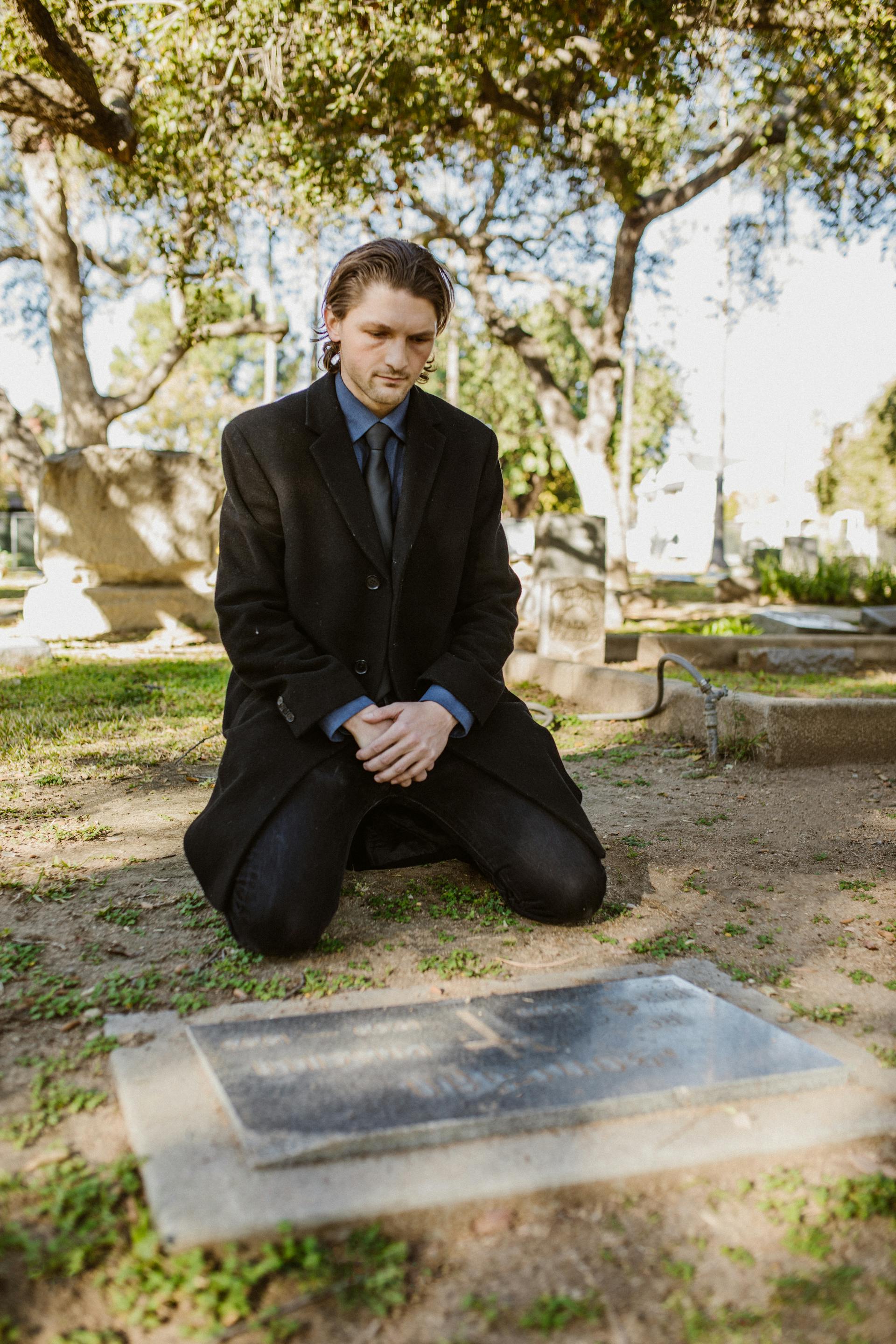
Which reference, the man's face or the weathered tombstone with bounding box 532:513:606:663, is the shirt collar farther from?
the weathered tombstone with bounding box 532:513:606:663

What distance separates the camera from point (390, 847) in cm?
319

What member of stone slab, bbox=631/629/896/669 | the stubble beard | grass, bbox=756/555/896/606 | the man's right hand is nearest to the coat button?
the man's right hand

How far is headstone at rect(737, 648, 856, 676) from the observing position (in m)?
8.54

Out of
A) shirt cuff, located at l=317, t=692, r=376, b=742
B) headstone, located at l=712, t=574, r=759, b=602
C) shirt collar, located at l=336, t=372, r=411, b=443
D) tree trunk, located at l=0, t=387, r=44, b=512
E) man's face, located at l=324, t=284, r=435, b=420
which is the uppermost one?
tree trunk, located at l=0, t=387, r=44, b=512

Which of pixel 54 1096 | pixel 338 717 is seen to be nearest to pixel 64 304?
pixel 338 717

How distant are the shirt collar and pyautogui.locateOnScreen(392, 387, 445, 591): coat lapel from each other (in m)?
0.03

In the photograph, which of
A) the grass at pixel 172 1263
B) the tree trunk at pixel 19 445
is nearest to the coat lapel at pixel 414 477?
the grass at pixel 172 1263

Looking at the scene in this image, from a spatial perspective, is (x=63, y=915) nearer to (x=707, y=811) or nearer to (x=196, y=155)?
(x=707, y=811)

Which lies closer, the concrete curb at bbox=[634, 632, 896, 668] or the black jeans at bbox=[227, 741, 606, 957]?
the black jeans at bbox=[227, 741, 606, 957]

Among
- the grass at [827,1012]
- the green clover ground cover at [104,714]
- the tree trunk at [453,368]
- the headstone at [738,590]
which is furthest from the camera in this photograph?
the tree trunk at [453,368]

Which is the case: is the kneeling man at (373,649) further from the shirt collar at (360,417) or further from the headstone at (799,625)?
the headstone at (799,625)

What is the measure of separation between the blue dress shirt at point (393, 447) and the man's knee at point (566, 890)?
45 centimetres

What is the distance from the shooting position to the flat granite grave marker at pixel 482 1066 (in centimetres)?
177

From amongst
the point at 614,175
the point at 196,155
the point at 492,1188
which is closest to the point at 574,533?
the point at 614,175
